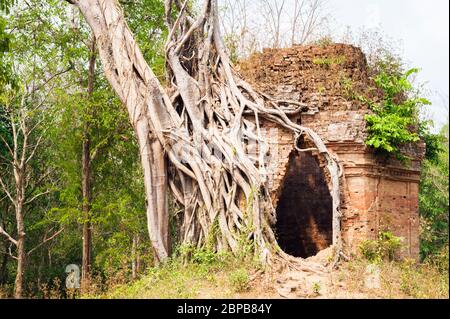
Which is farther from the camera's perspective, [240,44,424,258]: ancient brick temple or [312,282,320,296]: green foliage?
[240,44,424,258]: ancient brick temple

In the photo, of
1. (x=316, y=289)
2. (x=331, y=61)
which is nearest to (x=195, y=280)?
(x=316, y=289)

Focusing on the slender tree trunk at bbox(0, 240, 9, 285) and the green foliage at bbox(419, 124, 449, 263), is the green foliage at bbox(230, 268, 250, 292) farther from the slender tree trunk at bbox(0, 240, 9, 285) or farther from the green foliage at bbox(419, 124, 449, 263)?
the slender tree trunk at bbox(0, 240, 9, 285)

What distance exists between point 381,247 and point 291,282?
6.82 feet

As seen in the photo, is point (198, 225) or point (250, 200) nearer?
point (250, 200)

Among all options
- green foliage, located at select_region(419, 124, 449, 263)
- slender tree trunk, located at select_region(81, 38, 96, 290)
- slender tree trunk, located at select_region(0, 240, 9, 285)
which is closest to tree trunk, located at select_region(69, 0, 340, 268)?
slender tree trunk, located at select_region(81, 38, 96, 290)

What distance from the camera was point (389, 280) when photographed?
827 centimetres

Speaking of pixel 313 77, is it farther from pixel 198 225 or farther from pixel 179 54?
pixel 198 225

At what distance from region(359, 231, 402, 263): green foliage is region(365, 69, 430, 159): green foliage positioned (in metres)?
1.39

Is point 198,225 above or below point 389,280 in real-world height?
above

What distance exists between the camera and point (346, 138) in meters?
9.89

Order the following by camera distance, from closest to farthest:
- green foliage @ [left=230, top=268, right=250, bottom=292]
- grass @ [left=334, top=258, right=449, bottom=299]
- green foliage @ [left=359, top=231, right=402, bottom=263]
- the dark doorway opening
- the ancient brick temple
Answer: grass @ [left=334, top=258, right=449, bottom=299], green foliage @ [left=230, top=268, right=250, bottom=292], green foliage @ [left=359, top=231, right=402, bottom=263], the ancient brick temple, the dark doorway opening

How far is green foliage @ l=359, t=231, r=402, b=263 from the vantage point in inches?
378
